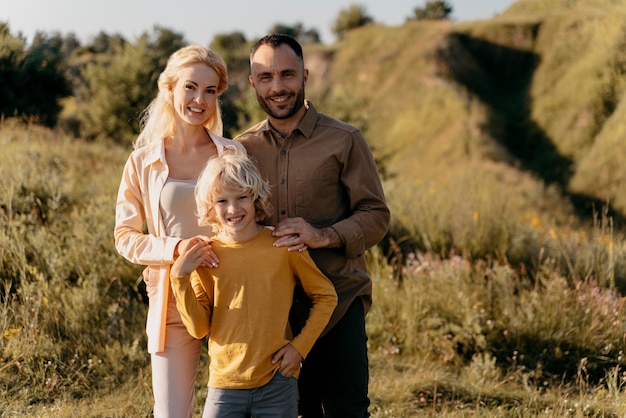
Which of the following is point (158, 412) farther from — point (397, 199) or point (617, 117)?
point (617, 117)

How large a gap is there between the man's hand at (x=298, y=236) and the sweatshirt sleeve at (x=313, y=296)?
0.04m

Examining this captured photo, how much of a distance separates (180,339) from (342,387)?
31.7 inches

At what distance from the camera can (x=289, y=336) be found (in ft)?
9.25

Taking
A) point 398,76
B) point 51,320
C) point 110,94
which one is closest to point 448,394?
point 51,320

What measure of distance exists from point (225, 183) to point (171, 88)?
0.74m

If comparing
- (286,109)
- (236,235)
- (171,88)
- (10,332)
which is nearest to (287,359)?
(236,235)

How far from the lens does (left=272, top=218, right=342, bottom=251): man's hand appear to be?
2715mm

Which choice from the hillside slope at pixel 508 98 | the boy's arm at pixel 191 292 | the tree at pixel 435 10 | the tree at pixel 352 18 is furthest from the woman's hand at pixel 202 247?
the tree at pixel 435 10

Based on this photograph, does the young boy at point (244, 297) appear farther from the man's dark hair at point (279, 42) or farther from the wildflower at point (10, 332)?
the wildflower at point (10, 332)

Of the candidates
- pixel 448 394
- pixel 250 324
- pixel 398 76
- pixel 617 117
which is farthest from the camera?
pixel 398 76

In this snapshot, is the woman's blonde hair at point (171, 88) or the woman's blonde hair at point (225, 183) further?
the woman's blonde hair at point (171, 88)

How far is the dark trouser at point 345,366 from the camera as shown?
119 inches

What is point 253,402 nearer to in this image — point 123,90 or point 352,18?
point 123,90

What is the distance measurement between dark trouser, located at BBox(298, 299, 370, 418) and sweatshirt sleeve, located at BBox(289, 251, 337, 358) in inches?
11.8
